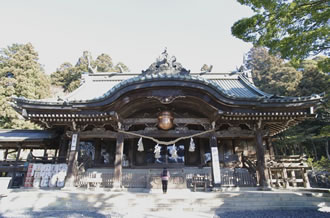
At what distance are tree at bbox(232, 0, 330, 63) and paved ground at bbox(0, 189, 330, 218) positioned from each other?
18.3 feet

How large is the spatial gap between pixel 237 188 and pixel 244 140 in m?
4.39

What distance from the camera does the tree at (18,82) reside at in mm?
20078

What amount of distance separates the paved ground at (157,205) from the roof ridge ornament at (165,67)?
568 cm

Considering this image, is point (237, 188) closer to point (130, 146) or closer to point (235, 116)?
point (235, 116)

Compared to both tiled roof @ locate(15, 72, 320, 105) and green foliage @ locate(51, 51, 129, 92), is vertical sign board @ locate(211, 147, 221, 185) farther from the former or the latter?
green foliage @ locate(51, 51, 129, 92)

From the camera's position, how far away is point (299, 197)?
724 centimetres

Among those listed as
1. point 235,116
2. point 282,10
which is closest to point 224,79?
point 235,116

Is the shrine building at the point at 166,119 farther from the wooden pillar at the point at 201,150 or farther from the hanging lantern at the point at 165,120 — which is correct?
the wooden pillar at the point at 201,150

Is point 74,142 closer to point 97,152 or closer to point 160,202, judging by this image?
point 97,152

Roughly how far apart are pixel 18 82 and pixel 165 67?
66.9 ft

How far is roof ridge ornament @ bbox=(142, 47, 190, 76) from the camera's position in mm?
9730

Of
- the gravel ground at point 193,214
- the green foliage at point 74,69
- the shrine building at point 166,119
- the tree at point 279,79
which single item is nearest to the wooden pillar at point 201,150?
the shrine building at point 166,119

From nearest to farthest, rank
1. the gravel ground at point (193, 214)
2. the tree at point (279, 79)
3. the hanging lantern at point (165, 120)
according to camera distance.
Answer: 1. the gravel ground at point (193, 214)
2. the hanging lantern at point (165, 120)
3. the tree at point (279, 79)

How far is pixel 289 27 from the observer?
25.0 feet
